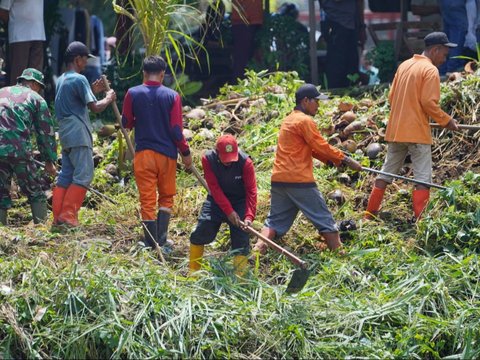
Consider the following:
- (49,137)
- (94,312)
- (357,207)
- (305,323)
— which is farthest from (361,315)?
(49,137)

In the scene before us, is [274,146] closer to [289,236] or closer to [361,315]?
[289,236]

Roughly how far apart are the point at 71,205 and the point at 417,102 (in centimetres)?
342

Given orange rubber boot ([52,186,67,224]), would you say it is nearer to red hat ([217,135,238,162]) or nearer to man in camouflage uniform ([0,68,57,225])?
man in camouflage uniform ([0,68,57,225])

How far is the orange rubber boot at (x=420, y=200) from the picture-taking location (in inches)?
443

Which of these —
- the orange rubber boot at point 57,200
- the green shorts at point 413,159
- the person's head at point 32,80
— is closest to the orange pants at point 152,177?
the orange rubber boot at point 57,200

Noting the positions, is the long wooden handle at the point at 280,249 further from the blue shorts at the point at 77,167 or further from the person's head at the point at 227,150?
the blue shorts at the point at 77,167

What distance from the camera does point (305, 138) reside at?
34.5 feet

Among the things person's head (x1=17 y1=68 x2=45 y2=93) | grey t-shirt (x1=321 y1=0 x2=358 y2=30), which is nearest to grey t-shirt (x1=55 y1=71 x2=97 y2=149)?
person's head (x1=17 y1=68 x2=45 y2=93)

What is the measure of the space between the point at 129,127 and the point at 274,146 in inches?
100

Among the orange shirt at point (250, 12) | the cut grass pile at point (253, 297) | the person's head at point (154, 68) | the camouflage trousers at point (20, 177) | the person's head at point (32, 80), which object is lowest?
the cut grass pile at point (253, 297)

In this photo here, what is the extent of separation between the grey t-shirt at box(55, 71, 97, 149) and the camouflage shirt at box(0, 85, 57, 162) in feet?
0.48

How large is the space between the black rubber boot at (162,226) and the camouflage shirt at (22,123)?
1.24 m

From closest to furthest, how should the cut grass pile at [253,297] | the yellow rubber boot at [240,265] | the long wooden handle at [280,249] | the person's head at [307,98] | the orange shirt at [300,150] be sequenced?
the cut grass pile at [253,297], the long wooden handle at [280,249], the yellow rubber boot at [240,265], the orange shirt at [300,150], the person's head at [307,98]

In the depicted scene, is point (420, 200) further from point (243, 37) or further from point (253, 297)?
point (243, 37)
